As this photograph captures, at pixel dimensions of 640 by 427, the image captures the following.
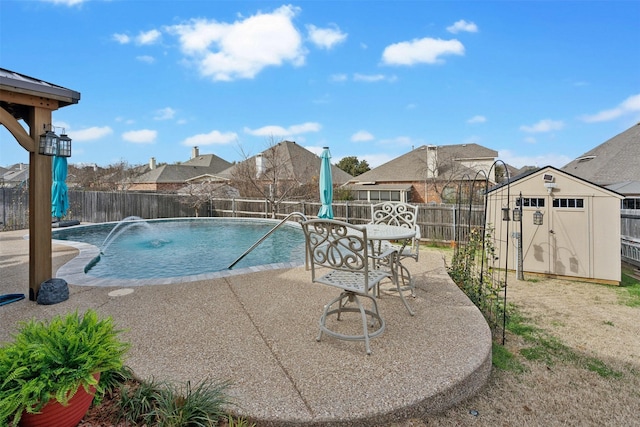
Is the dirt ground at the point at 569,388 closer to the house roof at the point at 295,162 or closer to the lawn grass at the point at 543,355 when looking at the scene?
the lawn grass at the point at 543,355

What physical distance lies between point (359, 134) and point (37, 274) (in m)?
26.1

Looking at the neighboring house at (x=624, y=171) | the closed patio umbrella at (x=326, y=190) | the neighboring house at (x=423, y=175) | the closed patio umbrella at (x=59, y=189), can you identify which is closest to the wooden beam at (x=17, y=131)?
the closed patio umbrella at (x=326, y=190)

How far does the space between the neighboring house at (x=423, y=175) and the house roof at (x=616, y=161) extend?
7833 mm

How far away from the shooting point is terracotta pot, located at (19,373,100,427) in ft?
5.58

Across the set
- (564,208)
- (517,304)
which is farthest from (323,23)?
(517,304)

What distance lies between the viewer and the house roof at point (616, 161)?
1288 cm

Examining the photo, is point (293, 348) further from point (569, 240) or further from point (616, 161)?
point (616, 161)

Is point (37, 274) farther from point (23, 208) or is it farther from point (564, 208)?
point (23, 208)

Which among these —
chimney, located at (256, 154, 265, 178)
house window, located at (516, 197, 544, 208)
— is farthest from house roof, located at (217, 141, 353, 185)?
house window, located at (516, 197, 544, 208)

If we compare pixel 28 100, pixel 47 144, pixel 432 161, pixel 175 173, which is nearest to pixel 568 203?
pixel 47 144

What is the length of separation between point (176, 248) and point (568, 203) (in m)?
9.92

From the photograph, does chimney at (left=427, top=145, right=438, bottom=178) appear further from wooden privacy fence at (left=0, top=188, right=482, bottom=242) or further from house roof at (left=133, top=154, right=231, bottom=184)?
house roof at (left=133, top=154, right=231, bottom=184)

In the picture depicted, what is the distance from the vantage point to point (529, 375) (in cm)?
287

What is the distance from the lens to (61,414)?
174 centimetres
